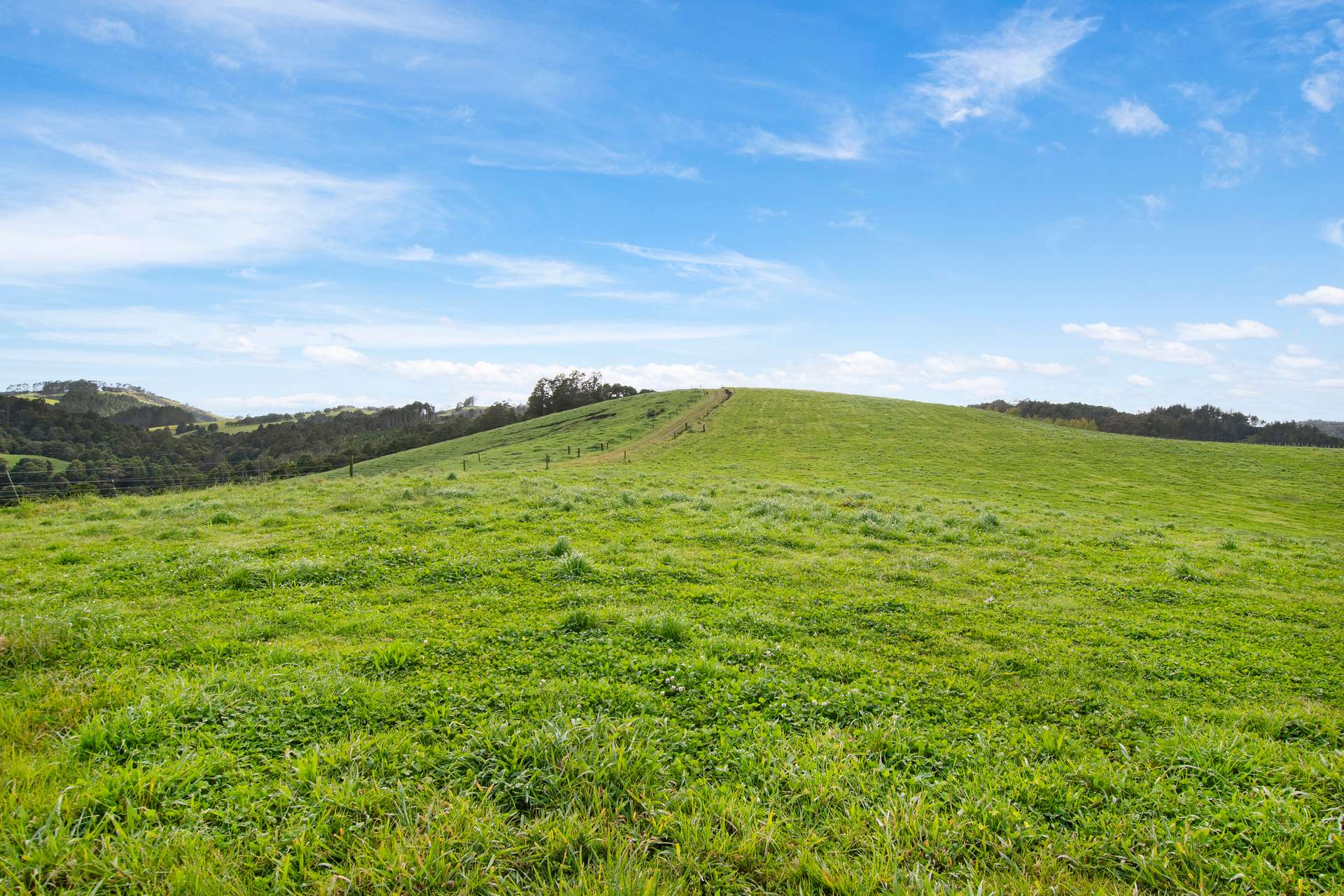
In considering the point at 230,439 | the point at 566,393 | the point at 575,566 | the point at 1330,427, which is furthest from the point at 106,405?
the point at 1330,427

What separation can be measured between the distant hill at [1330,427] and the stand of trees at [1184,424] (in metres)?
2.75

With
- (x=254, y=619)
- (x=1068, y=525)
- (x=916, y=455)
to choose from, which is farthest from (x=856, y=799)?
(x=916, y=455)

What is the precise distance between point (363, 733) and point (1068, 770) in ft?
21.1

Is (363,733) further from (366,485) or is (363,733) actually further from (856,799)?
(366,485)

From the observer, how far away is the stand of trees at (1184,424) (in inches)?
4250

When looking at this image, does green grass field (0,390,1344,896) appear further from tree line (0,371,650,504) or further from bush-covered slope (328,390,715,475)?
bush-covered slope (328,390,715,475)

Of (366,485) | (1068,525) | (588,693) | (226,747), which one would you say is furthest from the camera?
(366,485)

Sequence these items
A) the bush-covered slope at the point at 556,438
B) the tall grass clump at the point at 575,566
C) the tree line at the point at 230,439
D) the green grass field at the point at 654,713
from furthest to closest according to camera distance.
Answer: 1. the tree line at the point at 230,439
2. the bush-covered slope at the point at 556,438
3. the tall grass clump at the point at 575,566
4. the green grass field at the point at 654,713

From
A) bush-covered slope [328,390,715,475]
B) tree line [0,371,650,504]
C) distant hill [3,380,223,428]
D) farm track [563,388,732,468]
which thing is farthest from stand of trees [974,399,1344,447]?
distant hill [3,380,223,428]

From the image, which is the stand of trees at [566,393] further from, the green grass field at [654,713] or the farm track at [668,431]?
the green grass field at [654,713]

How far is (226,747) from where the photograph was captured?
16.1 ft

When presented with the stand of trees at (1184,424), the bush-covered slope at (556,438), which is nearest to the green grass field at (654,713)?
the bush-covered slope at (556,438)

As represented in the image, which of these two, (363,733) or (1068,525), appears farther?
(1068,525)

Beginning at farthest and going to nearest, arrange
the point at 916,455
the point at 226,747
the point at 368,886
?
the point at 916,455 → the point at 226,747 → the point at 368,886
